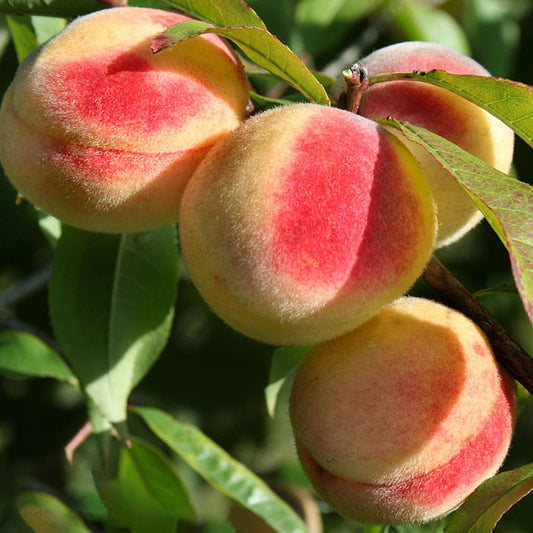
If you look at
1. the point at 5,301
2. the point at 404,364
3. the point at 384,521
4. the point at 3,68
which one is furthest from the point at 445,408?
the point at 3,68

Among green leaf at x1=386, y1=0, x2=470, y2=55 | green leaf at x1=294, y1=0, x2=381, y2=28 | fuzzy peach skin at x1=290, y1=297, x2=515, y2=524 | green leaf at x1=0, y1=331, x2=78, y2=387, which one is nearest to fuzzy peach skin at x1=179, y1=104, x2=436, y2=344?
fuzzy peach skin at x1=290, y1=297, x2=515, y2=524

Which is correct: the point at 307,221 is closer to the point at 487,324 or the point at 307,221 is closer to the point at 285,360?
the point at 487,324

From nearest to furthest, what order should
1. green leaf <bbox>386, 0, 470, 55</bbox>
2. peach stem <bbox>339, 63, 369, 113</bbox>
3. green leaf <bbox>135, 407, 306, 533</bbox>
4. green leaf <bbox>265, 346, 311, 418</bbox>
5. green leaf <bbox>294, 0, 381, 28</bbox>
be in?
peach stem <bbox>339, 63, 369, 113</bbox> < green leaf <bbox>265, 346, 311, 418</bbox> < green leaf <bbox>135, 407, 306, 533</bbox> < green leaf <bbox>294, 0, 381, 28</bbox> < green leaf <bbox>386, 0, 470, 55</bbox>

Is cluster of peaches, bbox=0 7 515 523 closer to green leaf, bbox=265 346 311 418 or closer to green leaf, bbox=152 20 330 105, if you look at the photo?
green leaf, bbox=152 20 330 105

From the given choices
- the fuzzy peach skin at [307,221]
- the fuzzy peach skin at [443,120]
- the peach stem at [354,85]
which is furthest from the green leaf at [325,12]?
the fuzzy peach skin at [307,221]

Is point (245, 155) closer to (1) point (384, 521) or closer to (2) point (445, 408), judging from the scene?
(2) point (445, 408)

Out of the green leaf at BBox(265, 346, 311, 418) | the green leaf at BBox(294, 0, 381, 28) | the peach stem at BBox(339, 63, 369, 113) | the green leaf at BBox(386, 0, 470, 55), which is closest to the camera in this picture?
the peach stem at BBox(339, 63, 369, 113)

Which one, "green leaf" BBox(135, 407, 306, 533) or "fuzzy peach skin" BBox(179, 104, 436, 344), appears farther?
A: "green leaf" BBox(135, 407, 306, 533)
